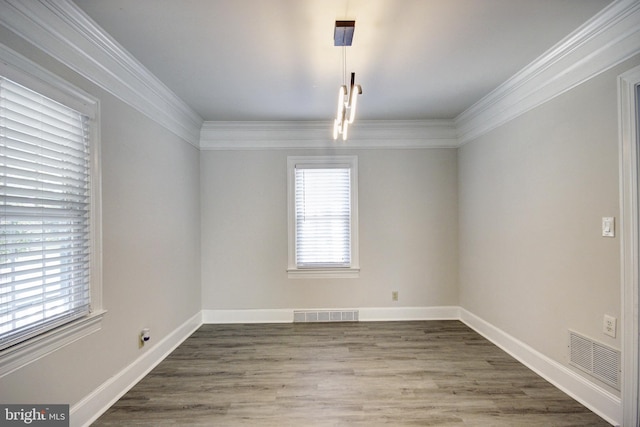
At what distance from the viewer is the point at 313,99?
136 inches

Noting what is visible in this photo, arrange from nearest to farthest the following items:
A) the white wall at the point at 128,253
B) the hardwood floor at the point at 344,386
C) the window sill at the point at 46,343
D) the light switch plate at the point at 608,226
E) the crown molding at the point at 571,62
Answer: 1. the window sill at the point at 46,343
2. the white wall at the point at 128,253
3. the crown molding at the point at 571,62
4. the light switch plate at the point at 608,226
5. the hardwood floor at the point at 344,386

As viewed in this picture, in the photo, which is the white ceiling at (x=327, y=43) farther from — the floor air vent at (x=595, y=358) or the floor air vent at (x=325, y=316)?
the floor air vent at (x=325, y=316)

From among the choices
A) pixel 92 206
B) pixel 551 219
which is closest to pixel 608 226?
pixel 551 219

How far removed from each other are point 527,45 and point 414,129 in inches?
75.3

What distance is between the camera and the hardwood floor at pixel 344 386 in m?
2.21

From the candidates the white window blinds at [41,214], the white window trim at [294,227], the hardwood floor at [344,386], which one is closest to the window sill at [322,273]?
the white window trim at [294,227]

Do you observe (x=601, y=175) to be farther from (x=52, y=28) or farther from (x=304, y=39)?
(x=52, y=28)

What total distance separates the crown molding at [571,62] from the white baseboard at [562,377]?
7.26ft

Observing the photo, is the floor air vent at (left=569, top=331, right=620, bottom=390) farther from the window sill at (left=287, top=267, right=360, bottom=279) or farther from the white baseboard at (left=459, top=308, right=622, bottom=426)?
the window sill at (left=287, top=267, right=360, bottom=279)

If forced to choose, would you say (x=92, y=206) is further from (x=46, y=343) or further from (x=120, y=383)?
(x=120, y=383)

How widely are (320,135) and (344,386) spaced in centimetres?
301

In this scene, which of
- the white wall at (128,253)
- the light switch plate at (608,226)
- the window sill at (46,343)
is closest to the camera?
the window sill at (46,343)

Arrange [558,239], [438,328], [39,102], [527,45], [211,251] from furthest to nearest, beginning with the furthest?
1. [211,251]
2. [438,328]
3. [558,239]
4. [527,45]
5. [39,102]

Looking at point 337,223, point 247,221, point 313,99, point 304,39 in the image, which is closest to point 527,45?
point 304,39
